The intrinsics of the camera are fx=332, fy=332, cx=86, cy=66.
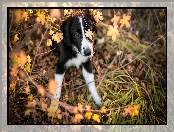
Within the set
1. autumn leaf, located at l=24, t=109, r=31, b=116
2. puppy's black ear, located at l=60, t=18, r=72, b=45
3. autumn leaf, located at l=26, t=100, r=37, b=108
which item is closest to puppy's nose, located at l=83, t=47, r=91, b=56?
puppy's black ear, located at l=60, t=18, r=72, b=45

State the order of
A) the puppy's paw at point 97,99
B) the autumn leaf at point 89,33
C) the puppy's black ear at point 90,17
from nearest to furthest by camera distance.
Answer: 1. the autumn leaf at point 89,33
2. the puppy's black ear at point 90,17
3. the puppy's paw at point 97,99

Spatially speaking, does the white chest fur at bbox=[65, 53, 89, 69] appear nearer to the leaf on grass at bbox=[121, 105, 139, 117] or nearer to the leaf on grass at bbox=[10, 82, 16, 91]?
the leaf on grass at bbox=[10, 82, 16, 91]

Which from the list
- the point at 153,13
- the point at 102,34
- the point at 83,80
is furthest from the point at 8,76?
the point at 153,13

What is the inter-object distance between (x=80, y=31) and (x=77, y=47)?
7.7 inches

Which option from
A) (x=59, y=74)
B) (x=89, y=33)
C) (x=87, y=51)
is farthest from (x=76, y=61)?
(x=89, y=33)

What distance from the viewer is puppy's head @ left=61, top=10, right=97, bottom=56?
136 inches

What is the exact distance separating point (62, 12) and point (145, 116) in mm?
1478

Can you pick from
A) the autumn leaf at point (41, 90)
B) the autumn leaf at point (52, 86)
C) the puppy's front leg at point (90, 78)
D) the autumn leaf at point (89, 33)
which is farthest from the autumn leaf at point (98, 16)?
the autumn leaf at point (41, 90)

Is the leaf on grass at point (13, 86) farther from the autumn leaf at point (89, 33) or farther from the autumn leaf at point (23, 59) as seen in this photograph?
the autumn leaf at point (89, 33)

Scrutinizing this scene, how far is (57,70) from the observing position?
12.5 feet

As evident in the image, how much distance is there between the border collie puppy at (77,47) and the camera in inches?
137

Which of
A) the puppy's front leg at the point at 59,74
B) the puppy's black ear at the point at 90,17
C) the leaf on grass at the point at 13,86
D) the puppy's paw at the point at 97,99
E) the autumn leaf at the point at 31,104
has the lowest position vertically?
the autumn leaf at the point at 31,104

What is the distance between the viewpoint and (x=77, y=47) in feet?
11.7

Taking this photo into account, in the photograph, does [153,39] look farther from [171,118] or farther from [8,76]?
[8,76]
